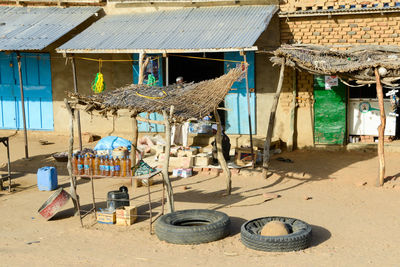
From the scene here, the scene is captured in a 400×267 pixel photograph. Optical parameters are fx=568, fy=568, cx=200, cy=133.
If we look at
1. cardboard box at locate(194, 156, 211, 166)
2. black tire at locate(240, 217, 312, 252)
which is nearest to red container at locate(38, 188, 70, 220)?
black tire at locate(240, 217, 312, 252)

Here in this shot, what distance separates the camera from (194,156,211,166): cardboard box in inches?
505

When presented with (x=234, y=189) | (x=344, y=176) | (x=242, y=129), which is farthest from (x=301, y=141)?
(x=234, y=189)

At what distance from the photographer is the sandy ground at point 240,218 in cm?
756

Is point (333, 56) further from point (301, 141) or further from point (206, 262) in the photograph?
point (206, 262)

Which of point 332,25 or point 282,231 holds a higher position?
point 332,25

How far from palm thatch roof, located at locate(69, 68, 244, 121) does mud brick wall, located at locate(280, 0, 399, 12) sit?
4637mm

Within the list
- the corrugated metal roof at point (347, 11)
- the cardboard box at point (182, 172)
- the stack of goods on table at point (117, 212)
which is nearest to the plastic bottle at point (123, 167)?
the stack of goods on table at point (117, 212)

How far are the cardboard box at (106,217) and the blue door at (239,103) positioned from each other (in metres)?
6.32

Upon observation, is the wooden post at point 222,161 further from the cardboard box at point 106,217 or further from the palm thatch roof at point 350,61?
the cardboard box at point 106,217

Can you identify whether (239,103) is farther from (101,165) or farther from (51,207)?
(51,207)

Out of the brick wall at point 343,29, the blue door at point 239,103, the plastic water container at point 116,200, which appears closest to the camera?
the plastic water container at point 116,200

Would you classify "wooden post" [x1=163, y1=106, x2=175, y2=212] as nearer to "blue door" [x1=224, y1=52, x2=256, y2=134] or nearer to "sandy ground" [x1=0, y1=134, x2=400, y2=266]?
"sandy ground" [x1=0, y1=134, x2=400, y2=266]

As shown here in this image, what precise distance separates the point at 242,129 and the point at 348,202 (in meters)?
5.22

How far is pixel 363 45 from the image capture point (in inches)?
506
